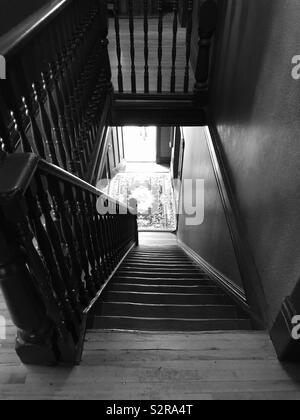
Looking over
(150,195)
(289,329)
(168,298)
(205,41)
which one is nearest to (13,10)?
(205,41)

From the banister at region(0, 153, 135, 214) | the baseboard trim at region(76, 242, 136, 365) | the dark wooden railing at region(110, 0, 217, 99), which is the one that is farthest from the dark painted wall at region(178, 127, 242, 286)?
the banister at region(0, 153, 135, 214)

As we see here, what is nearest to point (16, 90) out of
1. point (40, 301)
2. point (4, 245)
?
point (4, 245)

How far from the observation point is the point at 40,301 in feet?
3.13

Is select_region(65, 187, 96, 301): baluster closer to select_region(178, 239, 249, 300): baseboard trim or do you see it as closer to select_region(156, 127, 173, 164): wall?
select_region(178, 239, 249, 300): baseboard trim

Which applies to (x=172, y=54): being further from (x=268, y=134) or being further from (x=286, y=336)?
(x=286, y=336)

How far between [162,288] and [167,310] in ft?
1.16

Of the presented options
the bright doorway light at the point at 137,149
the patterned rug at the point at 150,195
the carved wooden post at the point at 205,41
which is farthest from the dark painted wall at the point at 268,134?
the bright doorway light at the point at 137,149

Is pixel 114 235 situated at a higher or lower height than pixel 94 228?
lower

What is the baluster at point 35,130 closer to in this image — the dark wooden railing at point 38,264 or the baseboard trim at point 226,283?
the dark wooden railing at point 38,264

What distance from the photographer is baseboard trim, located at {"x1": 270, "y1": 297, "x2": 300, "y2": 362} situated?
1.16 metres

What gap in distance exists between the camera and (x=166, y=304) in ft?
6.51

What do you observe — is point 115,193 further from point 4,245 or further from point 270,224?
point 4,245

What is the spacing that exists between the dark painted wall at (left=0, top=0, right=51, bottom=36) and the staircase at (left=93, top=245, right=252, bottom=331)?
2635mm

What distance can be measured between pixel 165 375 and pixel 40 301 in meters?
0.56
